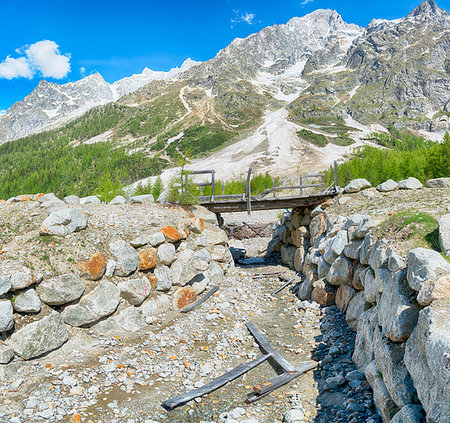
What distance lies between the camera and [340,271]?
42.7 ft

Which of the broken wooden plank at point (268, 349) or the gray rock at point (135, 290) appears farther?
the gray rock at point (135, 290)

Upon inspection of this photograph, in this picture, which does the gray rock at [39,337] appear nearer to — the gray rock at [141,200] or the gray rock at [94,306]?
the gray rock at [94,306]

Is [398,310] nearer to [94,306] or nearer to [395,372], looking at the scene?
[395,372]

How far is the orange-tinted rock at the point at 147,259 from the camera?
12492 mm

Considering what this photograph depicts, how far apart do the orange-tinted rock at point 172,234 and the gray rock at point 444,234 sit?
10220 millimetres

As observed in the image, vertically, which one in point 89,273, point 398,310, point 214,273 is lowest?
point 214,273

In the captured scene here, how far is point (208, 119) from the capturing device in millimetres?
198625

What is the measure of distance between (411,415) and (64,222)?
38.7 feet

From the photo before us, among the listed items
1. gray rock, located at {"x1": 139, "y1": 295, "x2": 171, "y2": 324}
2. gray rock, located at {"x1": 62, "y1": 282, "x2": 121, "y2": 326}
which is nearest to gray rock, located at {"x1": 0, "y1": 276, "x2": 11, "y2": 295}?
gray rock, located at {"x1": 62, "y1": 282, "x2": 121, "y2": 326}

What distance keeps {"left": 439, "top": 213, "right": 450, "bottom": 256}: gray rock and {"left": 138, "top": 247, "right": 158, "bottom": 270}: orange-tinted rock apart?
10007 mm

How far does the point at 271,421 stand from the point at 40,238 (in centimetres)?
942

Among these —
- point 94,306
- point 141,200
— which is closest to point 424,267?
point 94,306

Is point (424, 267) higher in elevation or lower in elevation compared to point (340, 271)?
higher

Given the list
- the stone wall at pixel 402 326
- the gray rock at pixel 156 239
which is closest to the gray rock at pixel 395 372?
the stone wall at pixel 402 326
